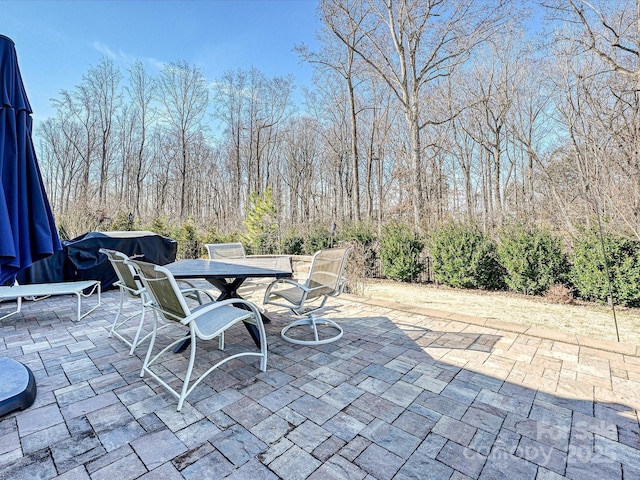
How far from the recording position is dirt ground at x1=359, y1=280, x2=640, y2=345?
367 centimetres

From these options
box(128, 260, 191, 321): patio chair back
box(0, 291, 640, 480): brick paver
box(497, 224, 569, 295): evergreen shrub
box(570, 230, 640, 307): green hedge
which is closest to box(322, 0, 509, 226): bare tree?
box(497, 224, 569, 295): evergreen shrub

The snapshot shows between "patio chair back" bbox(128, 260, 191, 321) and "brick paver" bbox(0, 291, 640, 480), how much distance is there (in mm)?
533

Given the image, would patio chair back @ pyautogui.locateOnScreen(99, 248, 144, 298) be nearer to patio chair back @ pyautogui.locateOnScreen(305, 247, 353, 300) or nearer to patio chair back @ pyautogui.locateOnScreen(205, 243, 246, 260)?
patio chair back @ pyautogui.locateOnScreen(205, 243, 246, 260)

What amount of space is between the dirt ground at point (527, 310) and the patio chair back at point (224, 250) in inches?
93.6

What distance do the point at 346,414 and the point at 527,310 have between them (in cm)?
379

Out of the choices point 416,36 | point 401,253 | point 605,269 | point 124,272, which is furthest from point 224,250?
point 416,36

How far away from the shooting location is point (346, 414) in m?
1.91

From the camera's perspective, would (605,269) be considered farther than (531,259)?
No

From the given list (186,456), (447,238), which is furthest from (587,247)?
(186,456)

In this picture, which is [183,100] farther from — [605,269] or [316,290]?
[605,269]

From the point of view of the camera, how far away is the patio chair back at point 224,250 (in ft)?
14.6

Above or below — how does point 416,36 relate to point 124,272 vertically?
above

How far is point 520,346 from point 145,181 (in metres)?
22.2

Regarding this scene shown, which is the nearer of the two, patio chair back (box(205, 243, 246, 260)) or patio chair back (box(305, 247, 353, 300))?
patio chair back (box(305, 247, 353, 300))
